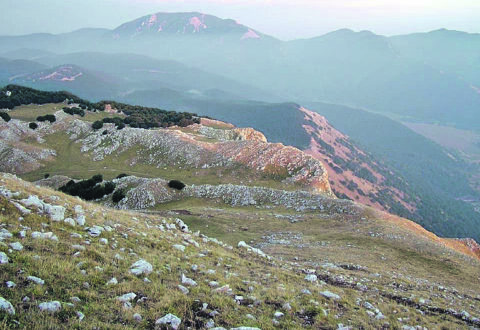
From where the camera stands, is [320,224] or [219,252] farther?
[320,224]

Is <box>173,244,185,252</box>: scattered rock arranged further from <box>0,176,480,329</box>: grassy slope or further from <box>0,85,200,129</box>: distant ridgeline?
<box>0,85,200,129</box>: distant ridgeline

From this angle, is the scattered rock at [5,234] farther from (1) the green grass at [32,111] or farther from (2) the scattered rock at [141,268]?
(1) the green grass at [32,111]

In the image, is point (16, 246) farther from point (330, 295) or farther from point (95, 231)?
point (330, 295)

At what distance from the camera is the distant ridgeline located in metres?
105

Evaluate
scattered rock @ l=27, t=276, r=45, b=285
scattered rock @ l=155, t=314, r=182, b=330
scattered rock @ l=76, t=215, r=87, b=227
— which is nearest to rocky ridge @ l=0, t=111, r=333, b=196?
scattered rock @ l=76, t=215, r=87, b=227

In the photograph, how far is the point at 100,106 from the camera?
382 ft

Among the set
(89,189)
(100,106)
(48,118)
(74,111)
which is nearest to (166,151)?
(89,189)

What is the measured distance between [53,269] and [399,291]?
16889 mm

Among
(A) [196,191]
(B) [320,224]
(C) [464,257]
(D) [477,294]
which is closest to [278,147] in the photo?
(A) [196,191]

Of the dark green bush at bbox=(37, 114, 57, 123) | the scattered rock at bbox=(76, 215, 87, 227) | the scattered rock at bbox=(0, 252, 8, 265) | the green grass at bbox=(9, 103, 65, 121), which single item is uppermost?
the scattered rock at bbox=(0, 252, 8, 265)

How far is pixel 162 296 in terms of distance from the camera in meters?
10.5

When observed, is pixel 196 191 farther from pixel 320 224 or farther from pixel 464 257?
pixel 464 257

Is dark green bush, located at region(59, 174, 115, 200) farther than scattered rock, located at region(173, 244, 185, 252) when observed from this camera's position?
Yes

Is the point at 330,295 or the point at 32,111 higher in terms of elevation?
the point at 330,295
